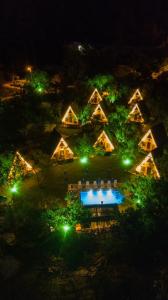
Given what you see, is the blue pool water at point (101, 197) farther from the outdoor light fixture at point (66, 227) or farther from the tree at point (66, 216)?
the outdoor light fixture at point (66, 227)

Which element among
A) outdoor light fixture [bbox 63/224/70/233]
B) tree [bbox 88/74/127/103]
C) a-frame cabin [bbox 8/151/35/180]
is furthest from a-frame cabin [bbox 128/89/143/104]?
outdoor light fixture [bbox 63/224/70/233]

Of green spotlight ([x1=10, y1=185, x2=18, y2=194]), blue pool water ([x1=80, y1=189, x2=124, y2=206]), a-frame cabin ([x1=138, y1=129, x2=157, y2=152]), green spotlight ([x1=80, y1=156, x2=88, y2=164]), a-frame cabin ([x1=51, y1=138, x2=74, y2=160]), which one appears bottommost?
blue pool water ([x1=80, y1=189, x2=124, y2=206])

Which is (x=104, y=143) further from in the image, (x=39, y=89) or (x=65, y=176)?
(x=39, y=89)

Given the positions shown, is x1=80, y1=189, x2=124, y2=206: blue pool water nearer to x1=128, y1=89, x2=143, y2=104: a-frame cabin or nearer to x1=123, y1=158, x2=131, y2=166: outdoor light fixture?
x1=123, y1=158, x2=131, y2=166: outdoor light fixture

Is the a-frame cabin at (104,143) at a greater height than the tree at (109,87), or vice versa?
the tree at (109,87)

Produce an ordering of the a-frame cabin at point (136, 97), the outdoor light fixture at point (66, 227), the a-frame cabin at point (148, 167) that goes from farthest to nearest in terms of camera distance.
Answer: the a-frame cabin at point (136, 97) < the a-frame cabin at point (148, 167) < the outdoor light fixture at point (66, 227)

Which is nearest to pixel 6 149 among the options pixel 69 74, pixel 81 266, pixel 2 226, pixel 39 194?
pixel 39 194

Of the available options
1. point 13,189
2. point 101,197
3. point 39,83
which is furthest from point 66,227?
Result: point 39,83

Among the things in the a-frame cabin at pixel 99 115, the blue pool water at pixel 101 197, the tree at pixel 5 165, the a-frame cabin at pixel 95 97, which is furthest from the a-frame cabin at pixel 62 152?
the a-frame cabin at pixel 95 97
